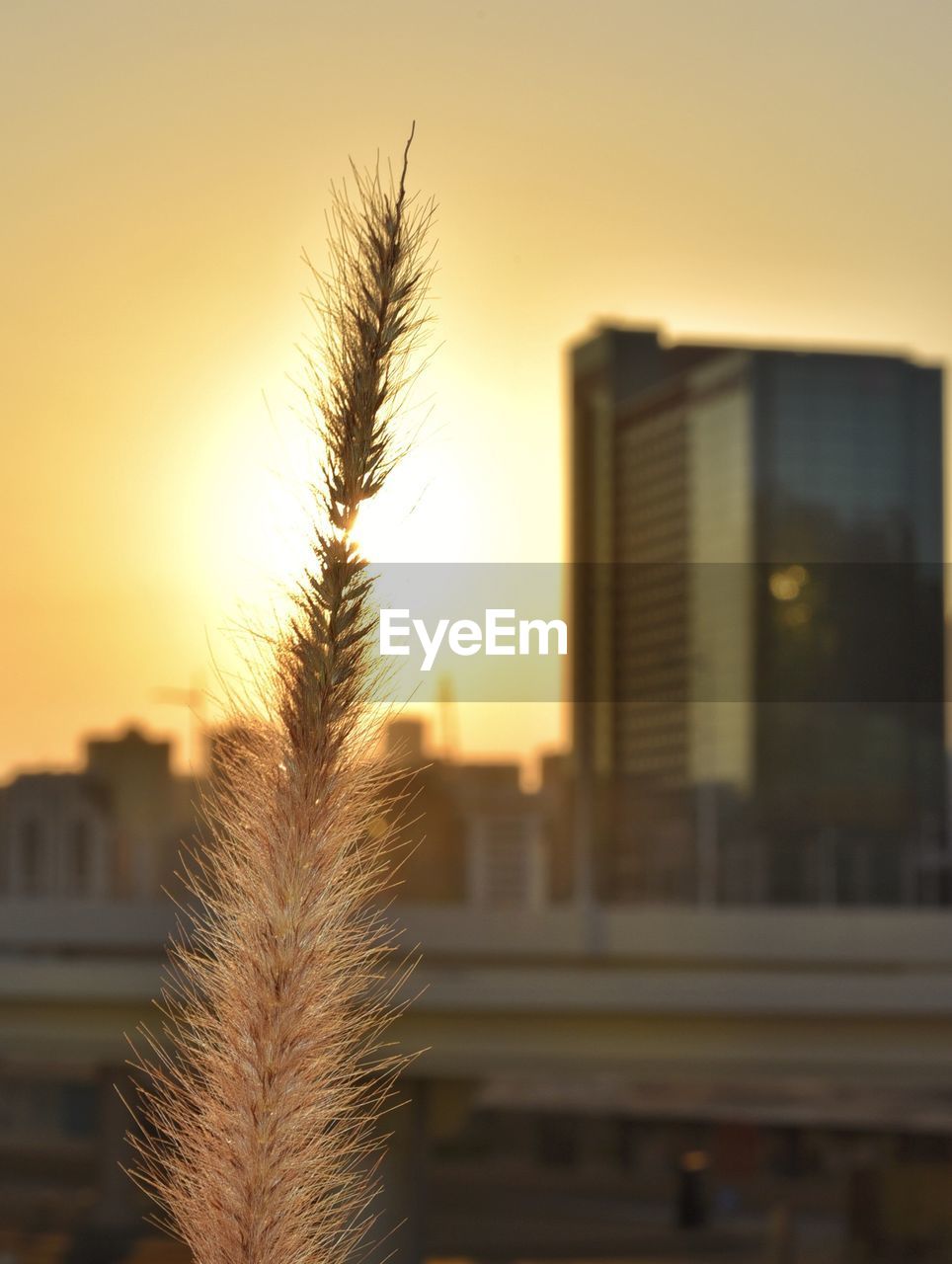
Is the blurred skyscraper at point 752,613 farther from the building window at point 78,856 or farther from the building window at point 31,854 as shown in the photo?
the building window at point 31,854

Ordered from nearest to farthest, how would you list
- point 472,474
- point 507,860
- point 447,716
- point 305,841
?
1. point 305,841
2. point 472,474
3. point 447,716
4. point 507,860

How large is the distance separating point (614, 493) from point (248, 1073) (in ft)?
41.3

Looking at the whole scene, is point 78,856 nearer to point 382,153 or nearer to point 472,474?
point 472,474

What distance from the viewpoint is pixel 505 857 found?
10.2 meters

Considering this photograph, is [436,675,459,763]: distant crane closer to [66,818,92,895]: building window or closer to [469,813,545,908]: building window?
[66,818,92,895]: building window

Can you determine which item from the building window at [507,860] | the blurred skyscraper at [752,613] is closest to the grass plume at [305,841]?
the building window at [507,860]

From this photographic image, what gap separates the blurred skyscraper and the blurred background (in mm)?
142

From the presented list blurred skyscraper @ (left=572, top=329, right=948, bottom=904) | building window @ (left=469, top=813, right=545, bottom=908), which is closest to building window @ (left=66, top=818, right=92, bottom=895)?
building window @ (left=469, top=813, right=545, bottom=908)

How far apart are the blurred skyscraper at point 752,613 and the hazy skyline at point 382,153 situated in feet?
19.0

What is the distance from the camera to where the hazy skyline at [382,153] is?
10.8ft

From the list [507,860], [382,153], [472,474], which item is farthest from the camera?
[507,860]

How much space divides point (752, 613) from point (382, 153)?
19814 millimetres

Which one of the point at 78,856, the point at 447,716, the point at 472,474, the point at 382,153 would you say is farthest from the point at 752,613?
the point at 382,153

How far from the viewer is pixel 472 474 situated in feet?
14.3
